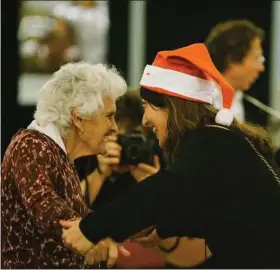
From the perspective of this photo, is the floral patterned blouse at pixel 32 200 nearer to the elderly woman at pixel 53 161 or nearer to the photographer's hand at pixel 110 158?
the elderly woman at pixel 53 161

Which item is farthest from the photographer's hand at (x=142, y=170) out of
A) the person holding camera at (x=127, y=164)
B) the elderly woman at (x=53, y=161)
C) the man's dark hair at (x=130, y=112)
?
the elderly woman at (x=53, y=161)

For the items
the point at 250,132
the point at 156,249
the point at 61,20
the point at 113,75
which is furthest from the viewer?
the point at 61,20

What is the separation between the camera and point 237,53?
3873 millimetres

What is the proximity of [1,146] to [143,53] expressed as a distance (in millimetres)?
1337

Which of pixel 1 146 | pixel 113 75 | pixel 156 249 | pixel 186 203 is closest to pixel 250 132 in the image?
pixel 186 203

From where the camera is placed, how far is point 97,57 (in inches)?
195

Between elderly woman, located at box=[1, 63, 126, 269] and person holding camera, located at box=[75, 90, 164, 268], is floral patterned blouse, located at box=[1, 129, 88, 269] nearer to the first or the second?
elderly woman, located at box=[1, 63, 126, 269]

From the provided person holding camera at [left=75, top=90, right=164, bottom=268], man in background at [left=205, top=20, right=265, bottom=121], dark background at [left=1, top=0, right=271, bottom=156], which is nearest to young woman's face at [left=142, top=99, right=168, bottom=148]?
person holding camera at [left=75, top=90, right=164, bottom=268]

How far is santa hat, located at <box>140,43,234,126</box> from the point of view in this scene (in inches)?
96.9

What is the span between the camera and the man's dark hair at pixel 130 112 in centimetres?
330

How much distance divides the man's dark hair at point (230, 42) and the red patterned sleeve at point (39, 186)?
158 centimetres

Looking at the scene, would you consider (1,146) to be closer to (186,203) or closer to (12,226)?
(12,226)

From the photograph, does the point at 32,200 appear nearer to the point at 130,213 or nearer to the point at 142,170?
the point at 130,213

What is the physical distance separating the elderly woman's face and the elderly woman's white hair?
0.04m
